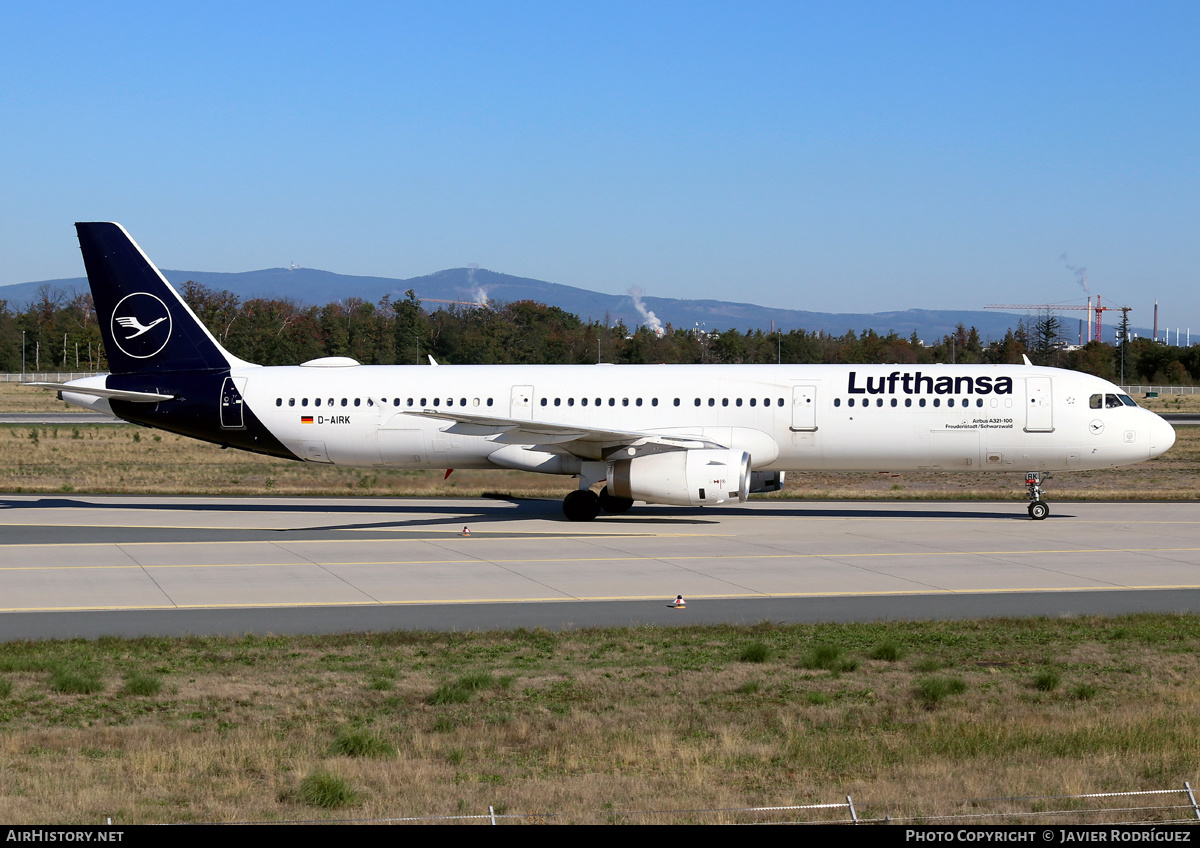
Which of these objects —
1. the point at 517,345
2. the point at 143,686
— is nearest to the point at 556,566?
the point at 143,686

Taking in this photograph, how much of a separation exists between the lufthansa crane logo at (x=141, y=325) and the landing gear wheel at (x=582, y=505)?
1216 cm

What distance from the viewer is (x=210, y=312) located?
13388 cm

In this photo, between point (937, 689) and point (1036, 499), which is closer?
point (937, 689)

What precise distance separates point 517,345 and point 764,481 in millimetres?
91781

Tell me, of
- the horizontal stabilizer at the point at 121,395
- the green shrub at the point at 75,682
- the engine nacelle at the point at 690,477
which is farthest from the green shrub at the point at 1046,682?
the horizontal stabilizer at the point at 121,395

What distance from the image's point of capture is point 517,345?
122m

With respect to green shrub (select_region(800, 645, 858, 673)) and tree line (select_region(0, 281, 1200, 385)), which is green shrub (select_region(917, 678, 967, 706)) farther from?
tree line (select_region(0, 281, 1200, 385))

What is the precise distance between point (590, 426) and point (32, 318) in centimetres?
15680

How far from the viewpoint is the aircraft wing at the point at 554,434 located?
29.3m

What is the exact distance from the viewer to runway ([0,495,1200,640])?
1856 centimetres

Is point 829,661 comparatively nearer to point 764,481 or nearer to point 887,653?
point 887,653

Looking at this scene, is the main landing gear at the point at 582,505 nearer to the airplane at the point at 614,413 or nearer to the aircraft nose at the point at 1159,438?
the airplane at the point at 614,413

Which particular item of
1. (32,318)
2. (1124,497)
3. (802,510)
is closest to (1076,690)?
(802,510)

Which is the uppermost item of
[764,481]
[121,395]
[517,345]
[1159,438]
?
[517,345]
